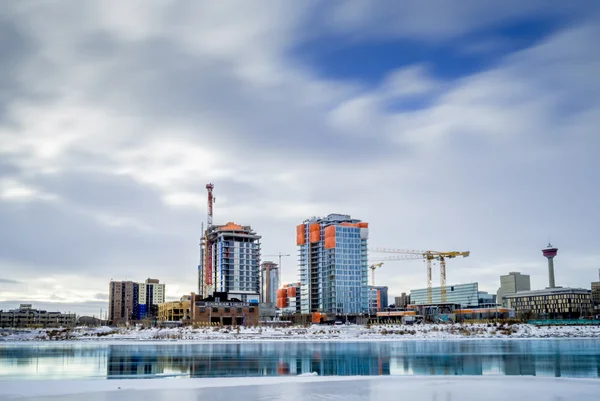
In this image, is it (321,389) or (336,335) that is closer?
(321,389)

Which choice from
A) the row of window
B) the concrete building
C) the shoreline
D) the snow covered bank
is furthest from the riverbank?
the snow covered bank

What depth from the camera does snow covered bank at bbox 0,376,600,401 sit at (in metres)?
28.8

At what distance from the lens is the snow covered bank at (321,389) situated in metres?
28.8

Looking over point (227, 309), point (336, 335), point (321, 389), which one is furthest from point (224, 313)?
point (321, 389)

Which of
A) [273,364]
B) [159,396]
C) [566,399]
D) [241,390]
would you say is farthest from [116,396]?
[273,364]

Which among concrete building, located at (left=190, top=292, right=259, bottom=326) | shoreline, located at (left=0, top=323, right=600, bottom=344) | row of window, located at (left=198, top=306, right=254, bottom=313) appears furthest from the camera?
row of window, located at (left=198, top=306, right=254, bottom=313)

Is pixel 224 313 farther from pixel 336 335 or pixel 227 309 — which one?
pixel 336 335

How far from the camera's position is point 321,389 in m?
31.6

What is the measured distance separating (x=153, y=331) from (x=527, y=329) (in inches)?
3290

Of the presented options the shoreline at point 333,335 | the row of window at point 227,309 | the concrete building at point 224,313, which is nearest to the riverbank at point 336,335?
the shoreline at point 333,335

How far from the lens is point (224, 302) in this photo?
197875 millimetres

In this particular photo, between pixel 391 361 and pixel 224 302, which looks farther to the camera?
pixel 224 302

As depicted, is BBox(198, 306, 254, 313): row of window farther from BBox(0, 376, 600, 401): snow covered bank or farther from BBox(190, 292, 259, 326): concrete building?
BBox(0, 376, 600, 401): snow covered bank

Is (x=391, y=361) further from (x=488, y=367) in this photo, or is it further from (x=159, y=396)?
(x=159, y=396)
